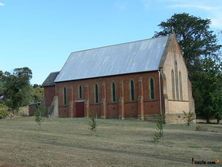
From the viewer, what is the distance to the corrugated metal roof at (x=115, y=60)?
2707 inches

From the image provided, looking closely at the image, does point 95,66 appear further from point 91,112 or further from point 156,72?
point 156,72

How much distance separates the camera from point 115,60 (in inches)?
2879

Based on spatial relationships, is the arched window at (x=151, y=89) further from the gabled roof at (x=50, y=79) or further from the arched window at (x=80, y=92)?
the gabled roof at (x=50, y=79)

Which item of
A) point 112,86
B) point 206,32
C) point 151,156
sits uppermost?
point 206,32

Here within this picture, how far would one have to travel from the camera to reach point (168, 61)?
2692 inches

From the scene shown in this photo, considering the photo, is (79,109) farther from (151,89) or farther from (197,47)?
(197,47)

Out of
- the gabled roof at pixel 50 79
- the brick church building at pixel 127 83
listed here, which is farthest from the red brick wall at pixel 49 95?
the brick church building at pixel 127 83

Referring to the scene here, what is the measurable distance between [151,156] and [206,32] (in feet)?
252

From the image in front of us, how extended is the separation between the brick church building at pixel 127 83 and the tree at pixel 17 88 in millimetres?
14066

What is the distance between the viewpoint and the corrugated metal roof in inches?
2707

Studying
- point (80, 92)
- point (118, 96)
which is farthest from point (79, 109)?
point (118, 96)

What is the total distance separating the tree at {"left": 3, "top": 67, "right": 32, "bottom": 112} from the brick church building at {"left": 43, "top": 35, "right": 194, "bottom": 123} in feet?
46.1

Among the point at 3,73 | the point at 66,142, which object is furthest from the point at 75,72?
the point at 66,142

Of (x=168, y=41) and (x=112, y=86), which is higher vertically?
(x=168, y=41)
